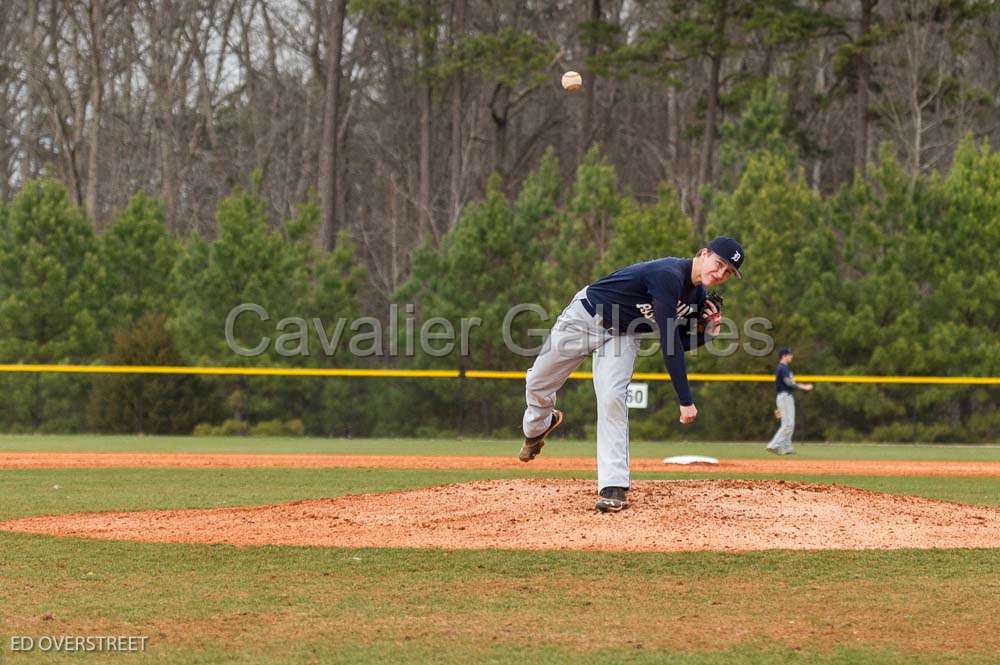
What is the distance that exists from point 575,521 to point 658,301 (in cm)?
146

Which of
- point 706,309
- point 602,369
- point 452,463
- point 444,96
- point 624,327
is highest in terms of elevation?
point 444,96

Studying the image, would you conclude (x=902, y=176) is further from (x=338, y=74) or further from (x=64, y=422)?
(x=64, y=422)

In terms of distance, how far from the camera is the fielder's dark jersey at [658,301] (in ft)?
24.6

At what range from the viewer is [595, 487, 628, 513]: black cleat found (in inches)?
307

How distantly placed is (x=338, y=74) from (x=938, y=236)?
17.3 metres

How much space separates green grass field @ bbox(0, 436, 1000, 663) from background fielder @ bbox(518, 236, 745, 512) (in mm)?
1044

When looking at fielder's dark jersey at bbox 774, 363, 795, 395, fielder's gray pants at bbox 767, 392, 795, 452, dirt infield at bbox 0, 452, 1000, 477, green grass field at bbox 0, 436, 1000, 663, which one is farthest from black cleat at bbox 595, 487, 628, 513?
fielder's gray pants at bbox 767, 392, 795, 452

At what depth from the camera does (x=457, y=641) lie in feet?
16.3

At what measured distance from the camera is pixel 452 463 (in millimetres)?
16906

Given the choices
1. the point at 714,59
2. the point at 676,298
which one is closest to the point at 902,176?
the point at 714,59

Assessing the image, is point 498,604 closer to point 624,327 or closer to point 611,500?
point 611,500

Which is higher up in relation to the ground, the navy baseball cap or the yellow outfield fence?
the navy baseball cap

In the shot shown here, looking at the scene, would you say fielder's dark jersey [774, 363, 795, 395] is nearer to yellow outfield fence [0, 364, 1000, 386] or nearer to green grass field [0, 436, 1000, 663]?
yellow outfield fence [0, 364, 1000, 386]

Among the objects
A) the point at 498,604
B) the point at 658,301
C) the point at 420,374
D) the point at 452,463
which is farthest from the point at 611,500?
the point at 420,374
